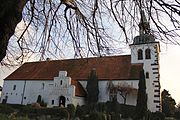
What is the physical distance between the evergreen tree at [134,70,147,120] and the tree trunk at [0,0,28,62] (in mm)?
25664

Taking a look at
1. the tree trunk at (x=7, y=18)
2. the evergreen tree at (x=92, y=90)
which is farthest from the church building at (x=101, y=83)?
the tree trunk at (x=7, y=18)

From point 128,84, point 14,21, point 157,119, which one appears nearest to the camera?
point 14,21

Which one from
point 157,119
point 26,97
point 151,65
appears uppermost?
point 151,65

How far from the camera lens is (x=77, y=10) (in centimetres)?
519

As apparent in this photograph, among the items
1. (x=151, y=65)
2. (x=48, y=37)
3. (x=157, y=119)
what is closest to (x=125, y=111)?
(x=157, y=119)

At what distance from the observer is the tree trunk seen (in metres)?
3.38

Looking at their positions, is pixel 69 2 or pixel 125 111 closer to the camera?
pixel 69 2

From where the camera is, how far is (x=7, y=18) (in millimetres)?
3449

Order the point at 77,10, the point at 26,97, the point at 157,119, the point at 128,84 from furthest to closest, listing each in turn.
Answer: the point at 26,97 → the point at 128,84 → the point at 157,119 → the point at 77,10

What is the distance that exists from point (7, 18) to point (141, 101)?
2646cm

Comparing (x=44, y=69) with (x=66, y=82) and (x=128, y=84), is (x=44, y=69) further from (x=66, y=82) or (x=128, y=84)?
(x=128, y=84)

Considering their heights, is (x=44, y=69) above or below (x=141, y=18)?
above

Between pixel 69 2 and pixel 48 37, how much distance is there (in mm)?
877

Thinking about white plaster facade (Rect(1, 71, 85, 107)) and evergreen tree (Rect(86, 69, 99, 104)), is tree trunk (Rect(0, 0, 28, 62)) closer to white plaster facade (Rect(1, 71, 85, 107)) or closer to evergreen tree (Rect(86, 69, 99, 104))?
white plaster facade (Rect(1, 71, 85, 107))
